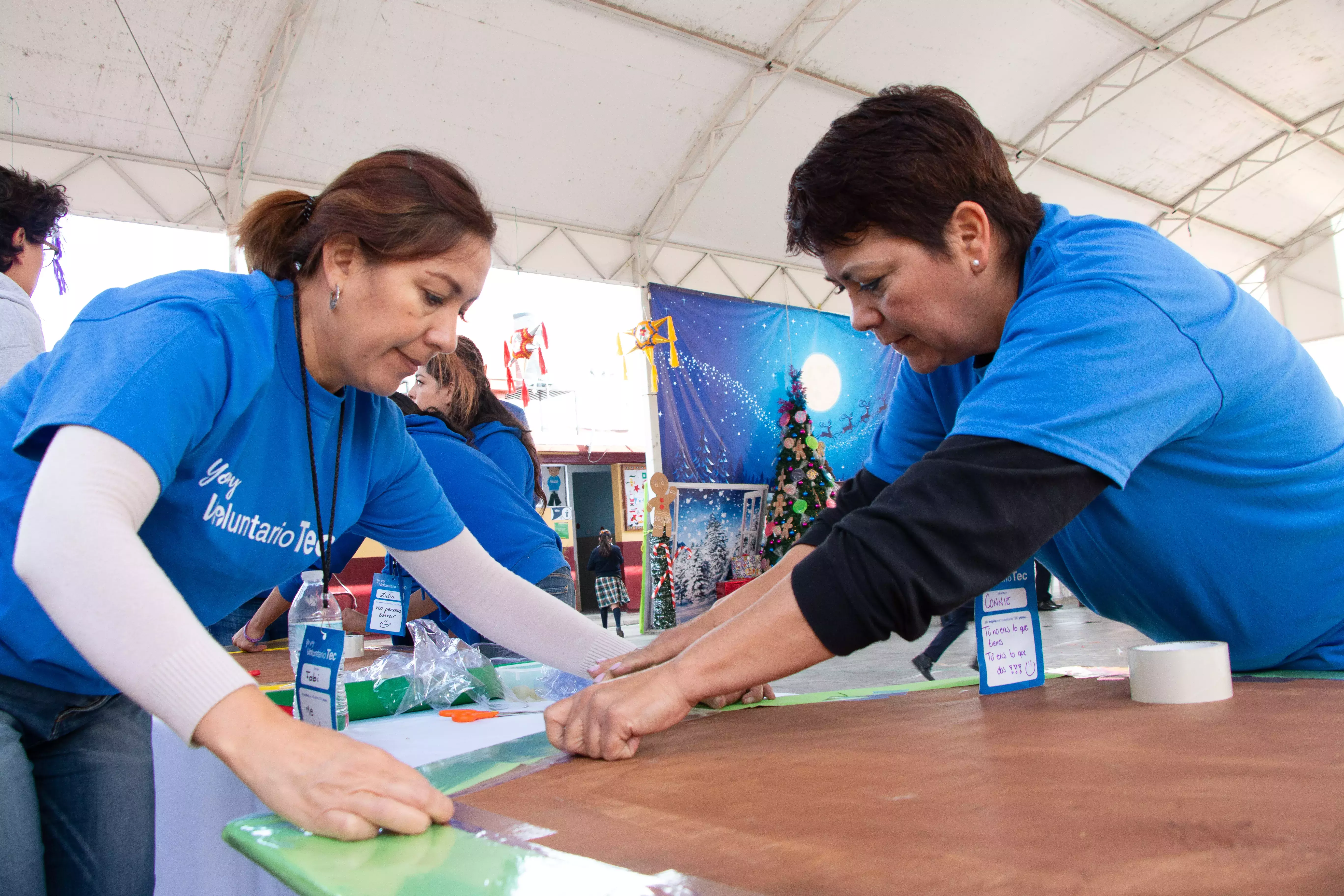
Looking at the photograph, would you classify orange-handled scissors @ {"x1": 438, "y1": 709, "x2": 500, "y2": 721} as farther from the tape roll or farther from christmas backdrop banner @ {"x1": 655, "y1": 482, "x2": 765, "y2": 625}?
christmas backdrop banner @ {"x1": 655, "y1": 482, "x2": 765, "y2": 625}

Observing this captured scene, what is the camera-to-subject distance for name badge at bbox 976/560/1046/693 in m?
1.14

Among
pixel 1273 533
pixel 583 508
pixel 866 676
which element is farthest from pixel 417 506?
pixel 583 508

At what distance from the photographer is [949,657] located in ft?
17.6

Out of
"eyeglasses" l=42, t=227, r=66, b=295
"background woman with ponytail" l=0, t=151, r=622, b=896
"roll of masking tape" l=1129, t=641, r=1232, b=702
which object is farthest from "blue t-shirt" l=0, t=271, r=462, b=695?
"eyeglasses" l=42, t=227, r=66, b=295

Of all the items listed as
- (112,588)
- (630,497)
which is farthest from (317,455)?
(630,497)

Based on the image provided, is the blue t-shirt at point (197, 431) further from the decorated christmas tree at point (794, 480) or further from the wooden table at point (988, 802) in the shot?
the decorated christmas tree at point (794, 480)

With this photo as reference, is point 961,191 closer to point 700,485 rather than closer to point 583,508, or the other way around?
point 700,485

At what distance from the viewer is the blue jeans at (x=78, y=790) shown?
844mm

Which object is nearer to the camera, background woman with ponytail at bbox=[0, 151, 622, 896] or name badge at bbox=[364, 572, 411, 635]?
background woman with ponytail at bbox=[0, 151, 622, 896]

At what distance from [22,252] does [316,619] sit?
3.42 ft

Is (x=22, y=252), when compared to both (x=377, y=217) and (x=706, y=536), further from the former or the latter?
(x=706, y=536)

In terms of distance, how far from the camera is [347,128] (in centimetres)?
577

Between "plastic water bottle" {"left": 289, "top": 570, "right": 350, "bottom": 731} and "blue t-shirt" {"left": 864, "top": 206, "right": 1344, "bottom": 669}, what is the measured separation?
30.8 inches

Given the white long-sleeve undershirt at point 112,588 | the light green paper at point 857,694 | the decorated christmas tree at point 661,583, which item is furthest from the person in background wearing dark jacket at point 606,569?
the white long-sleeve undershirt at point 112,588
